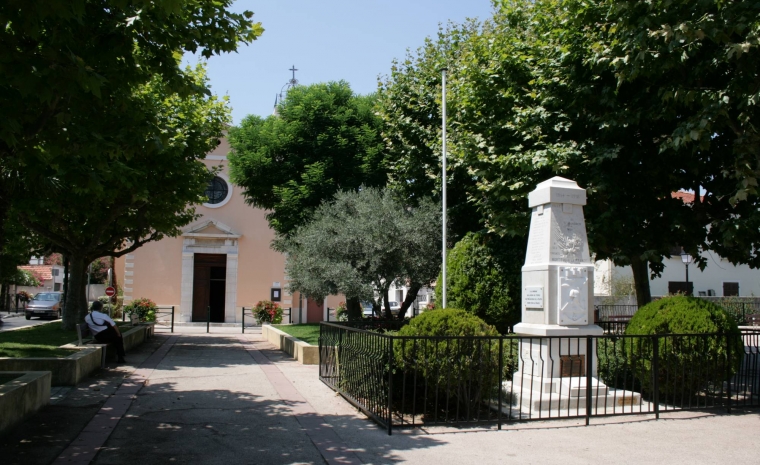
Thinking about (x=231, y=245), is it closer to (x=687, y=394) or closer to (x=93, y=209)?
(x=93, y=209)

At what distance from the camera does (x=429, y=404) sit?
844cm

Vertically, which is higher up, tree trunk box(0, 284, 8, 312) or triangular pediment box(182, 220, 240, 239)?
triangular pediment box(182, 220, 240, 239)

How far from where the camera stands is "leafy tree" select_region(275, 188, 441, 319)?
650 inches

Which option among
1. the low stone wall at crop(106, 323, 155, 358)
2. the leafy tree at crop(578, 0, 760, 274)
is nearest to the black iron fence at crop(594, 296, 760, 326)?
the leafy tree at crop(578, 0, 760, 274)

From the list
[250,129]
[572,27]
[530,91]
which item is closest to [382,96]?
[250,129]

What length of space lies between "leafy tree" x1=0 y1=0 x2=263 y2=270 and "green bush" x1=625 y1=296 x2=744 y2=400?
711 centimetres

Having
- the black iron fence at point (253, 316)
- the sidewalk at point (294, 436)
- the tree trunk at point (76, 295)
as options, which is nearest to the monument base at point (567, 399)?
the sidewalk at point (294, 436)

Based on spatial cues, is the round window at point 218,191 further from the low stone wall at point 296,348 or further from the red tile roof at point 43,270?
the red tile roof at point 43,270

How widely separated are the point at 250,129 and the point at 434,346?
16.9 meters

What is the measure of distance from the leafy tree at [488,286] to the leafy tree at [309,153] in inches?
256

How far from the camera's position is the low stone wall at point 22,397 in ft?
22.0

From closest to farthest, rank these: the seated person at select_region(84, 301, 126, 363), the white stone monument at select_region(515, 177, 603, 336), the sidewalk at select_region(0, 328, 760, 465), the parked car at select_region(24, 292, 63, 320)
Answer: the sidewalk at select_region(0, 328, 760, 465) < the white stone monument at select_region(515, 177, 603, 336) < the seated person at select_region(84, 301, 126, 363) < the parked car at select_region(24, 292, 63, 320)

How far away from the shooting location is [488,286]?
1505 cm

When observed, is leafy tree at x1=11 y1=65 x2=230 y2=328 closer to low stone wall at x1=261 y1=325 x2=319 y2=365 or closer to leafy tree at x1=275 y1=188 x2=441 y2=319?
leafy tree at x1=275 y1=188 x2=441 y2=319
